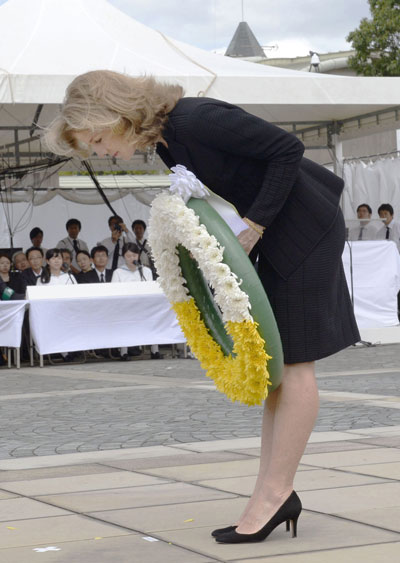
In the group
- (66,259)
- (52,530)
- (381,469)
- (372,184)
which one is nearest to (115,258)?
(66,259)

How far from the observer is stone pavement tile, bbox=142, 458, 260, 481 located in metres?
4.88

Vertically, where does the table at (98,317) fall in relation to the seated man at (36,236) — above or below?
below

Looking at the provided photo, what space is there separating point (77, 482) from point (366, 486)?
1.33 meters

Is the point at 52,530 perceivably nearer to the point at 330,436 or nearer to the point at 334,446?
the point at 334,446

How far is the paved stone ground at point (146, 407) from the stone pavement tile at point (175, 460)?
0.62 m

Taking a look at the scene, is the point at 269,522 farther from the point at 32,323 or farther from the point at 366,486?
the point at 32,323

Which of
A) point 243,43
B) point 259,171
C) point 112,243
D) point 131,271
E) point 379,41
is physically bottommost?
point 259,171

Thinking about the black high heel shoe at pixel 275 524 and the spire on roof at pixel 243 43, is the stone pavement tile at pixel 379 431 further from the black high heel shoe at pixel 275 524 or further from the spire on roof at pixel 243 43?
the spire on roof at pixel 243 43

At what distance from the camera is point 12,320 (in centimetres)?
1312

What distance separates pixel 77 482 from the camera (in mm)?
4887

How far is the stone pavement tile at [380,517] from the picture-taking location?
12.2 ft

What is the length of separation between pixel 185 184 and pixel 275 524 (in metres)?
A: 1.20

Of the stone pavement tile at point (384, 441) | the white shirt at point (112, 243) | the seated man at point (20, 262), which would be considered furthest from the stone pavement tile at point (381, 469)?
the white shirt at point (112, 243)

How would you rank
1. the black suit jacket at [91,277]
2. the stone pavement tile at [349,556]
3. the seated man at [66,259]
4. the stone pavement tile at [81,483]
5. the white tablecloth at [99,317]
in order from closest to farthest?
1. the stone pavement tile at [349,556]
2. the stone pavement tile at [81,483]
3. the white tablecloth at [99,317]
4. the black suit jacket at [91,277]
5. the seated man at [66,259]
